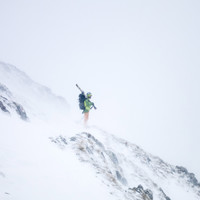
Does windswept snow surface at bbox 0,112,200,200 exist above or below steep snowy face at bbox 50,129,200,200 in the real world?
below

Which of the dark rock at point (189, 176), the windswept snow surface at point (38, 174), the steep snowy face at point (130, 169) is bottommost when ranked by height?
the windswept snow surface at point (38, 174)

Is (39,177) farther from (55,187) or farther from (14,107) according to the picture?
(14,107)

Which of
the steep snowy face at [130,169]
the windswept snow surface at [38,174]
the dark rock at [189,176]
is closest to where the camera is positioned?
the windswept snow surface at [38,174]

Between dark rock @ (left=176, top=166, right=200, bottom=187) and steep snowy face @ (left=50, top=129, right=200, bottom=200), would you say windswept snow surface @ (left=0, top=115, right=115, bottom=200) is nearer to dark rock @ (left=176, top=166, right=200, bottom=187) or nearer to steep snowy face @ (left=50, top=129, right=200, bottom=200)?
steep snowy face @ (left=50, top=129, right=200, bottom=200)

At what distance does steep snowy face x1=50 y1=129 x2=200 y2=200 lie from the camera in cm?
1350

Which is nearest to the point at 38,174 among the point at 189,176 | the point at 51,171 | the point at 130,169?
the point at 51,171

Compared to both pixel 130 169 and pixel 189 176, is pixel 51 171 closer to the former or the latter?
pixel 130 169

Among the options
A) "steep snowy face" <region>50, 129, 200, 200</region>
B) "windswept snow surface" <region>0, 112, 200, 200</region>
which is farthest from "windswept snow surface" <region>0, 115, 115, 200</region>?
"steep snowy face" <region>50, 129, 200, 200</region>

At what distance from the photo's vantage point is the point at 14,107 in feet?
56.7

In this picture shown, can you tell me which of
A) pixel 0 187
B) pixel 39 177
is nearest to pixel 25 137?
pixel 39 177

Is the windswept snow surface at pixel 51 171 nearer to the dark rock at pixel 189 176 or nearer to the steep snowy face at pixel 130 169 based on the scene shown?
the steep snowy face at pixel 130 169

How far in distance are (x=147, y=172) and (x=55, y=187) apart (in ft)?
57.2

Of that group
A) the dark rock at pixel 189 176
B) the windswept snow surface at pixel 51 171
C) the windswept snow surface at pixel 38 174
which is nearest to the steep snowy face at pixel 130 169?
the dark rock at pixel 189 176

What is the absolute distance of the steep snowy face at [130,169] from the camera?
531 inches
